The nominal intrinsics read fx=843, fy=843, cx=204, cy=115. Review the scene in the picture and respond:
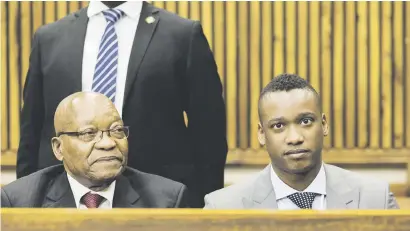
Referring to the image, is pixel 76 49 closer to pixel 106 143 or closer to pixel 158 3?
pixel 106 143

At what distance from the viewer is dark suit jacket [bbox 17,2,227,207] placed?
2.15 metres

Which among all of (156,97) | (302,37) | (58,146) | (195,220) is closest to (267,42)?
(302,37)

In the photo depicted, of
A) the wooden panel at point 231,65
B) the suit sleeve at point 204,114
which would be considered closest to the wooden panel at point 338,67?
the wooden panel at point 231,65

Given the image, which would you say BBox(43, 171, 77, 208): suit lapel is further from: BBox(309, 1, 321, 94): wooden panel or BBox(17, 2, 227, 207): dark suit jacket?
BBox(309, 1, 321, 94): wooden panel

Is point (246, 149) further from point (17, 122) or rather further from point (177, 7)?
point (17, 122)

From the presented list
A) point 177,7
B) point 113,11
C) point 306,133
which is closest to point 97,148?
point 306,133

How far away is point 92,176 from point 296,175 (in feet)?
1.37

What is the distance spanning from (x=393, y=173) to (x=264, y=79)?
2.61 feet

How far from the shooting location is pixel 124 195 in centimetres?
173

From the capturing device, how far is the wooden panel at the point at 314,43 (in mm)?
4211

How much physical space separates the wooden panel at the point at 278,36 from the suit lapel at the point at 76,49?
209 cm

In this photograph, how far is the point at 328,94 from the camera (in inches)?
167

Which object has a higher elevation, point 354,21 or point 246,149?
point 354,21

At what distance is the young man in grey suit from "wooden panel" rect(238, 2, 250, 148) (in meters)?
2.44
